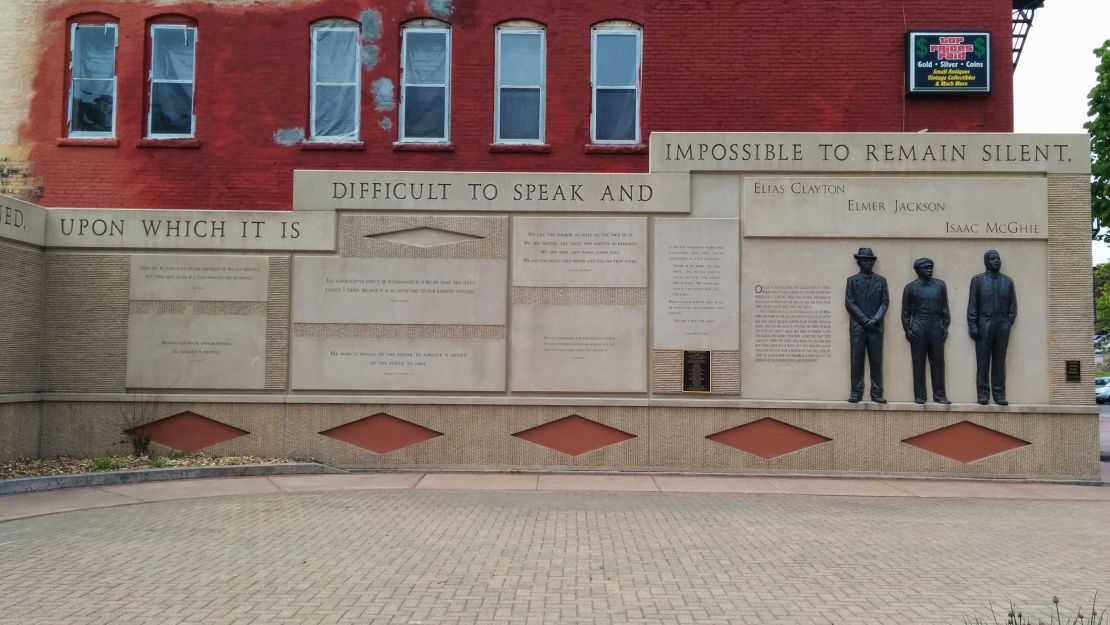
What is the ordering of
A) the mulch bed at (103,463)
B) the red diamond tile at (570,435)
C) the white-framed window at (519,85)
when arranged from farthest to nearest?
the white-framed window at (519,85), the red diamond tile at (570,435), the mulch bed at (103,463)

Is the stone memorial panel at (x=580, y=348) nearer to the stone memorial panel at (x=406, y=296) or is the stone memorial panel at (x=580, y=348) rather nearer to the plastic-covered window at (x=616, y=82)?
the stone memorial panel at (x=406, y=296)

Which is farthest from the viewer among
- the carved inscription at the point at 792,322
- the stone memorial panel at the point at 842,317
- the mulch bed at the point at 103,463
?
the carved inscription at the point at 792,322

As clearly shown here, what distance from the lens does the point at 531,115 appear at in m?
16.0

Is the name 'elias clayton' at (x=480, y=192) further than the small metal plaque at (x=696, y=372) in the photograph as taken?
Yes

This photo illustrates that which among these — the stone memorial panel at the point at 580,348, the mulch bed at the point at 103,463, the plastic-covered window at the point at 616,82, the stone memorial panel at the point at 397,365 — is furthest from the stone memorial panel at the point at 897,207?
the mulch bed at the point at 103,463

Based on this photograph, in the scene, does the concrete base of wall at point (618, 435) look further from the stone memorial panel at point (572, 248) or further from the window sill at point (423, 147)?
the window sill at point (423, 147)

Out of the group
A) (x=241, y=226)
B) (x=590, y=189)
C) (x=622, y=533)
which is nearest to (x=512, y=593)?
(x=622, y=533)

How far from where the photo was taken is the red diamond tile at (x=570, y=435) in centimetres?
1405

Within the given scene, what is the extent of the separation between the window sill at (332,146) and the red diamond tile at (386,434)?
4777 mm

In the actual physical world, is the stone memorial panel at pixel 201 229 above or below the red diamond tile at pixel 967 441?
above

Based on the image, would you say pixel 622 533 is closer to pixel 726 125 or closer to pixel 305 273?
pixel 305 273

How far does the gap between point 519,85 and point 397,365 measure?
17.6ft

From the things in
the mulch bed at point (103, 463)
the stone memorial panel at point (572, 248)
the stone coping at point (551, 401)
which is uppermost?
the stone memorial panel at point (572, 248)

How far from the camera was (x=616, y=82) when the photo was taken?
15961mm
